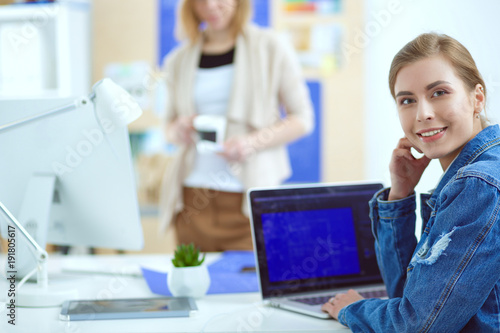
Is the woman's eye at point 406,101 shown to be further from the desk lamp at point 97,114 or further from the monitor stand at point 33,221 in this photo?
the monitor stand at point 33,221

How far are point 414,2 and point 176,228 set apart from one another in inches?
47.7

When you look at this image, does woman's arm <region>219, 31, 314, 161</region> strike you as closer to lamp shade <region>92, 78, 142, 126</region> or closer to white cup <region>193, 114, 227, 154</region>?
white cup <region>193, 114, 227, 154</region>

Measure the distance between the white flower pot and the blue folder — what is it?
0.07 m

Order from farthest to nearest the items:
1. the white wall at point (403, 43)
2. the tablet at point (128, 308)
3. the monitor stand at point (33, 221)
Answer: the white wall at point (403, 43)
the monitor stand at point (33, 221)
the tablet at point (128, 308)

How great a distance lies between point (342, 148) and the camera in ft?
10.9

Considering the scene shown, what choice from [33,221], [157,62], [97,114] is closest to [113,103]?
[97,114]

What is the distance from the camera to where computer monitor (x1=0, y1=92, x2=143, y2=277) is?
1278 millimetres

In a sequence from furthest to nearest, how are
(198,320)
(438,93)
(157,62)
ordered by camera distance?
(157,62) < (198,320) < (438,93)

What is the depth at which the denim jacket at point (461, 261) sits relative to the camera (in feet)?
2.82

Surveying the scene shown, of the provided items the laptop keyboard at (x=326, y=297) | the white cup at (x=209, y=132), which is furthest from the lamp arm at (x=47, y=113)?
the white cup at (x=209, y=132)

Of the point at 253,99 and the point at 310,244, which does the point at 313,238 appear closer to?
the point at 310,244

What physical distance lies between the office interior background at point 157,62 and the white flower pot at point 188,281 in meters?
1.86

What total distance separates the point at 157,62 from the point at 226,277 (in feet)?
7.60

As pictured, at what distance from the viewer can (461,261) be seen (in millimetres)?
859
